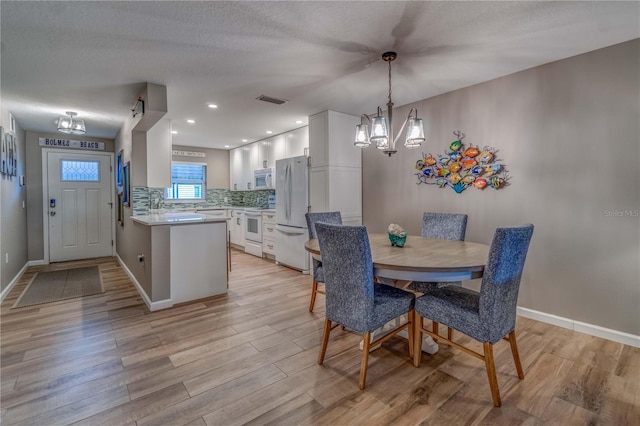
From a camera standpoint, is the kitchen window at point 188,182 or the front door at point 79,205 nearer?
the front door at point 79,205

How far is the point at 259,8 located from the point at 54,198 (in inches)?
213

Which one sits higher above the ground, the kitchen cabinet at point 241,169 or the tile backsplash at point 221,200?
the kitchen cabinet at point 241,169

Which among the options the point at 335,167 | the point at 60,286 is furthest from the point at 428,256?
the point at 60,286

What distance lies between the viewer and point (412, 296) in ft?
6.81

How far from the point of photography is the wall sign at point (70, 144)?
16.5 feet

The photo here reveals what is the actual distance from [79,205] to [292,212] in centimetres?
396

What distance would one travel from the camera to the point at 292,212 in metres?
4.56

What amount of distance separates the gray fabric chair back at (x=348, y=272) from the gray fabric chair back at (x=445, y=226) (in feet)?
4.53

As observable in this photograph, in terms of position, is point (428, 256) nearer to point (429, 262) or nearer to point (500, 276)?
point (429, 262)

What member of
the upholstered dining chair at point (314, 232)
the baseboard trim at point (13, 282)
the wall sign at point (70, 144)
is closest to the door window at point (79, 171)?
the wall sign at point (70, 144)

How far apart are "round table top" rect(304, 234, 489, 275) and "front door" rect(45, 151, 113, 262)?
5020mm

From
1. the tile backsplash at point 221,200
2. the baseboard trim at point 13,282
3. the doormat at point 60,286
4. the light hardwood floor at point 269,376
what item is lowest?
the light hardwood floor at point 269,376

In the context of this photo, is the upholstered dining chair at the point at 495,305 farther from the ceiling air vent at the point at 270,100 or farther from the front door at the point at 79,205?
the front door at the point at 79,205

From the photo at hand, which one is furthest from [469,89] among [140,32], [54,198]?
[54,198]
